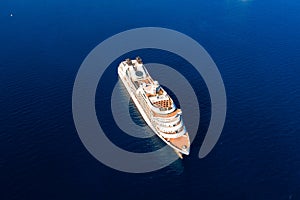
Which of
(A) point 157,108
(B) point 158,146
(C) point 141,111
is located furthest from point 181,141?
(C) point 141,111

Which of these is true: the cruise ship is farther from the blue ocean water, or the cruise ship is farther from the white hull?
the blue ocean water

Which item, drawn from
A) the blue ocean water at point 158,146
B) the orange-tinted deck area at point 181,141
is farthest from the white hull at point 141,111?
the blue ocean water at point 158,146

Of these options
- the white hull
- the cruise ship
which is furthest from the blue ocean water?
the cruise ship

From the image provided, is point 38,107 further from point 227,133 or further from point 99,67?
point 227,133

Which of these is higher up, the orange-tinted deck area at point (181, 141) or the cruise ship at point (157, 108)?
the cruise ship at point (157, 108)

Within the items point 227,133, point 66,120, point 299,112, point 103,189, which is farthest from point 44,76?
point 299,112

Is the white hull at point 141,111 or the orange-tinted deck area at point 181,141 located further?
the white hull at point 141,111

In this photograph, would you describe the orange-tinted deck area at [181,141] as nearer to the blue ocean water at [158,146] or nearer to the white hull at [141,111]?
the white hull at [141,111]
